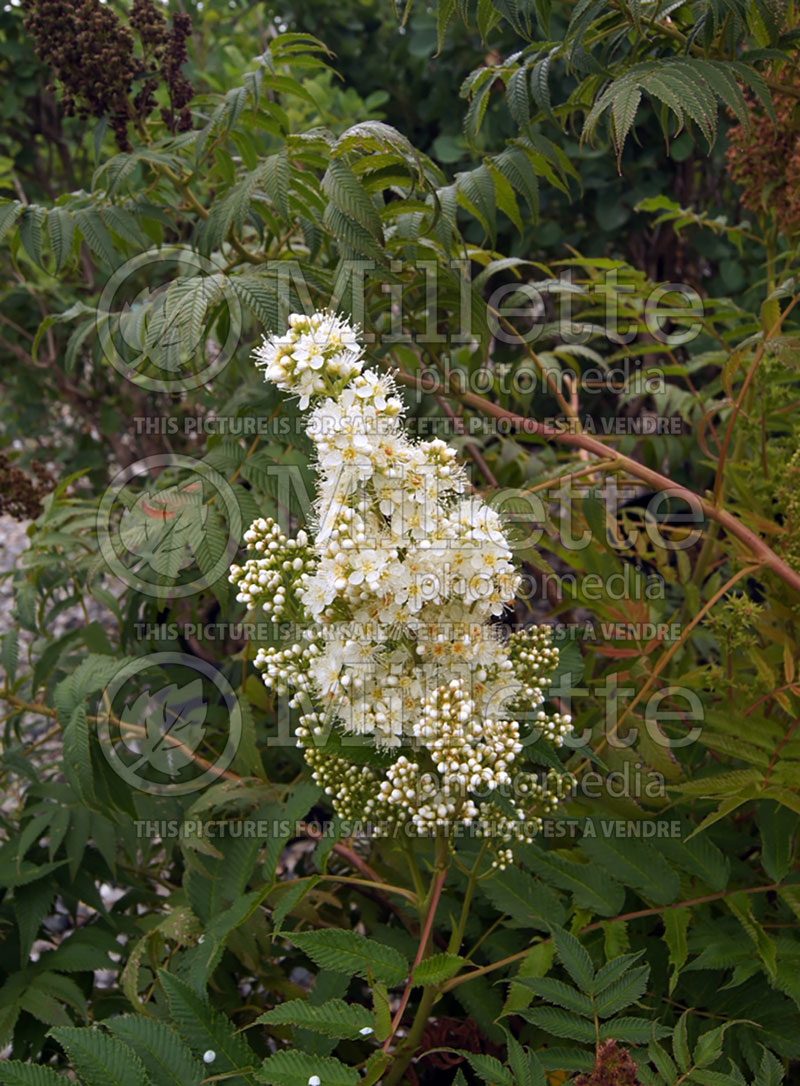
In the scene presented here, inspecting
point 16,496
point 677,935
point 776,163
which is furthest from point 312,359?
point 16,496

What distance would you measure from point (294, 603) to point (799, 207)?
1.35m

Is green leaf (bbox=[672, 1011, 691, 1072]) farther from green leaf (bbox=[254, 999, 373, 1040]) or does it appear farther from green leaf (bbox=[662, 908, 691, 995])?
green leaf (bbox=[254, 999, 373, 1040])

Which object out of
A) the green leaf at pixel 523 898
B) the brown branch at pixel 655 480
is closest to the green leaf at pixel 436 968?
the green leaf at pixel 523 898

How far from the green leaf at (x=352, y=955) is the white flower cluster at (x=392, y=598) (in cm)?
18

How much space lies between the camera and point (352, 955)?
1241mm

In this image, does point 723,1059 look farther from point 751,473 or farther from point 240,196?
point 240,196

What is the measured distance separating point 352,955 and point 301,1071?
0.50ft

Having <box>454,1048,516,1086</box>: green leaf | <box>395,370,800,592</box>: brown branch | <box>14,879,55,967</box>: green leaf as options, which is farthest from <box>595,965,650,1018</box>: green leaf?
<box>14,879,55,967</box>: green leaf

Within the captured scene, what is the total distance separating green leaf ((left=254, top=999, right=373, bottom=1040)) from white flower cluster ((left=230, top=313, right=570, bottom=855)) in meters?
0.26

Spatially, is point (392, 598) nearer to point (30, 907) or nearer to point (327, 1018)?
point (327, 1018)

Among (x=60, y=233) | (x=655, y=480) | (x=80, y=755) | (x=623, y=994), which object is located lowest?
(x=623, y=994)

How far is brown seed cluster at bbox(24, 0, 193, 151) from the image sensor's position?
1.84 m

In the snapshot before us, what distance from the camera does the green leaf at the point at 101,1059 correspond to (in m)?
1.17

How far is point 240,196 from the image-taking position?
163 centimetres
